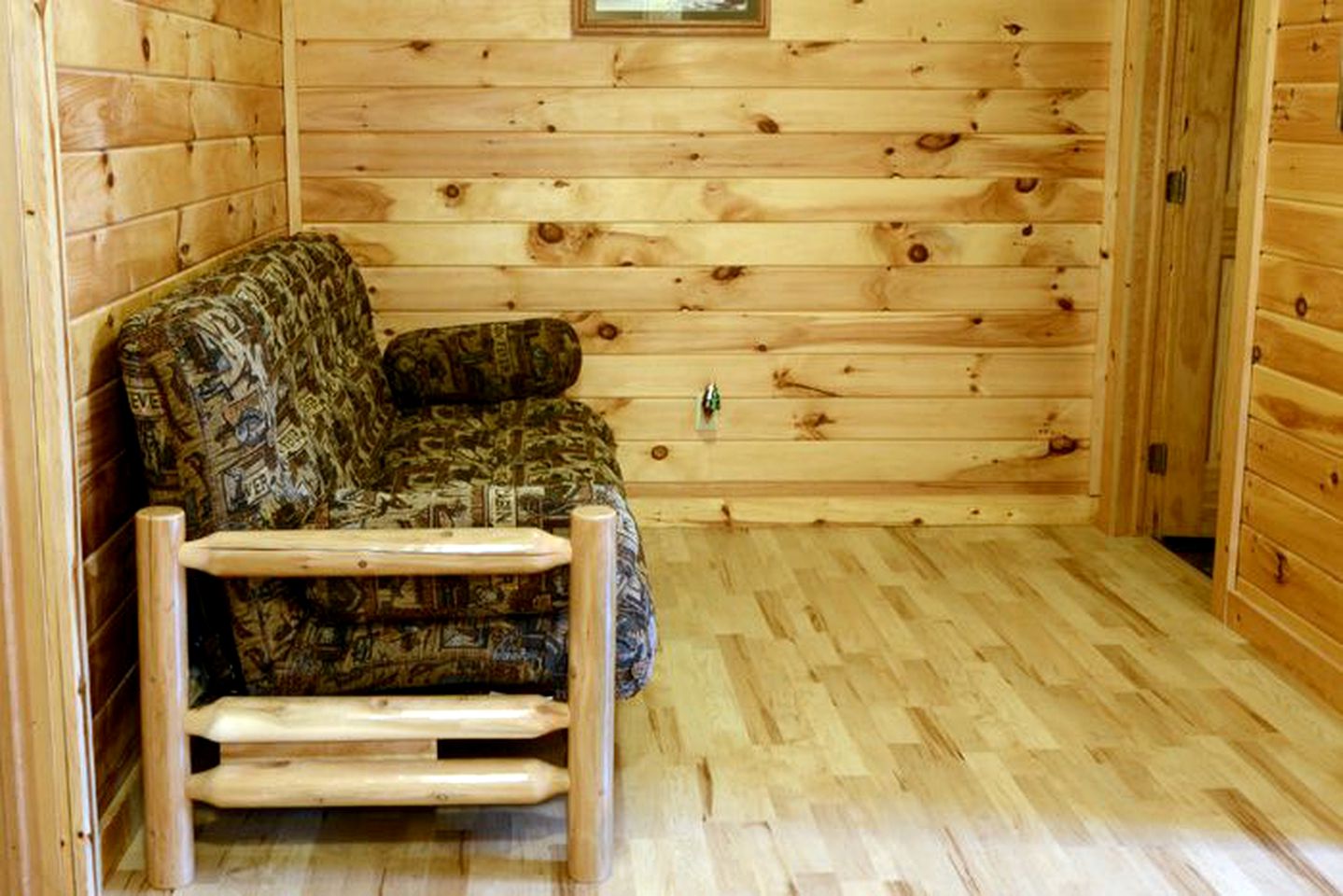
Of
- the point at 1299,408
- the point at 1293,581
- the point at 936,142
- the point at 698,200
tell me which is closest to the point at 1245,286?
the point at 1299,408

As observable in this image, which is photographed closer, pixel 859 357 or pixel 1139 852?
pixel 1139 852

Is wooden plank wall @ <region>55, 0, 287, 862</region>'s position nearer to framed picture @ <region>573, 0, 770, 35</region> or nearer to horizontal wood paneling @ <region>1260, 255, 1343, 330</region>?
framed picture @ <region>573, 0, 770, 35</region>

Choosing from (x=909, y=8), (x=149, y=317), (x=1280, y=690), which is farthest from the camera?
(x=909, y=8)

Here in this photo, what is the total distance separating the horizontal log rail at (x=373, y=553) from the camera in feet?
8.47

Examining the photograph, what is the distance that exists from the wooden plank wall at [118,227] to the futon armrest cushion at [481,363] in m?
0.89

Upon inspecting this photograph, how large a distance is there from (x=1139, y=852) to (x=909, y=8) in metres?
2.59

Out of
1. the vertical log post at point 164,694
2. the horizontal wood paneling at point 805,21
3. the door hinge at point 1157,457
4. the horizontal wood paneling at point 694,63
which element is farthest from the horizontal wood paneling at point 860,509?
the vertical log post at point 164,694

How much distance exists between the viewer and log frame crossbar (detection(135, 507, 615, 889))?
8.45ft

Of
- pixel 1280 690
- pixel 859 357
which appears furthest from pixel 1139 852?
pixel 859 357

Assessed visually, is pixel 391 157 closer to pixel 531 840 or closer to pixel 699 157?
pixel 699 157

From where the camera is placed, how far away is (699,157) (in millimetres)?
4609

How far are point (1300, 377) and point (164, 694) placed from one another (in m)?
2.36

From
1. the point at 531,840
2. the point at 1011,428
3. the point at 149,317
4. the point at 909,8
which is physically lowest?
the point at 531,840

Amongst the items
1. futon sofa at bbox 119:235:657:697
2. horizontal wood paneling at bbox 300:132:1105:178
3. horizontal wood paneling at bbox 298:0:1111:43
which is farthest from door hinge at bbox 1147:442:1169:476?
futon sofa at bbox 119:235:657:697
